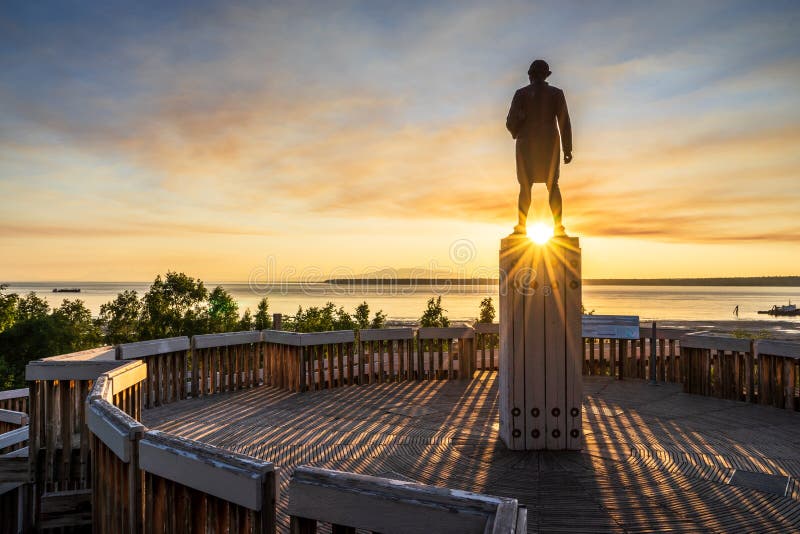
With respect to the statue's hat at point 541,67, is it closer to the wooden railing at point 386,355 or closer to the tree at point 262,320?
the wooden railing at point 386,355

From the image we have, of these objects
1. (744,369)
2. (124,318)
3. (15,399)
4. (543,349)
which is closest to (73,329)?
(124,318)

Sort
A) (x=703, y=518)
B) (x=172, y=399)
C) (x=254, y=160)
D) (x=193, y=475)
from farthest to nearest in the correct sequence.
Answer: (x=254, y=160) < (x=172, y=399) < (x=703, y=518) < (x=193, y=475)

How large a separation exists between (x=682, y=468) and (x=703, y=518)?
99 centimetres

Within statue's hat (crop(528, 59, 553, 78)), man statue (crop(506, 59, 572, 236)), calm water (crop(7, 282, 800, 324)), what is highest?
statue's hat (crop(528, 59, 553, 78))

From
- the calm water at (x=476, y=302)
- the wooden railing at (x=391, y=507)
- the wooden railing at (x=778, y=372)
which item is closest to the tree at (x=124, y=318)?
the wooden railing at (x=778, y=372)

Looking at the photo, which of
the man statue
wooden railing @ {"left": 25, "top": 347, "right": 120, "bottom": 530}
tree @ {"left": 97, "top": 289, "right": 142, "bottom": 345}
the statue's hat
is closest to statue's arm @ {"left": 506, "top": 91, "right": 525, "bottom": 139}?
the man statue

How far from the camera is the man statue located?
4727 millimetres

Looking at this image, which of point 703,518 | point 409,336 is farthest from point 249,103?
point 703,518

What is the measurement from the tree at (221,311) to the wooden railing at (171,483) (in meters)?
13.7

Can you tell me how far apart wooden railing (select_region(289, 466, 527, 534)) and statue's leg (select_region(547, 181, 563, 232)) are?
147 inches

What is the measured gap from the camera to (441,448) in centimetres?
447

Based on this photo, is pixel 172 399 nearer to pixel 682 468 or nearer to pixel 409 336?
pixel 409 336

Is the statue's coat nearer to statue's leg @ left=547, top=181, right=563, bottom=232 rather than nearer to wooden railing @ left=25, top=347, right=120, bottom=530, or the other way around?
statue's leg @ left=547, top=181, right=563, bottom=232

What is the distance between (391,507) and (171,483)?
1169mm
